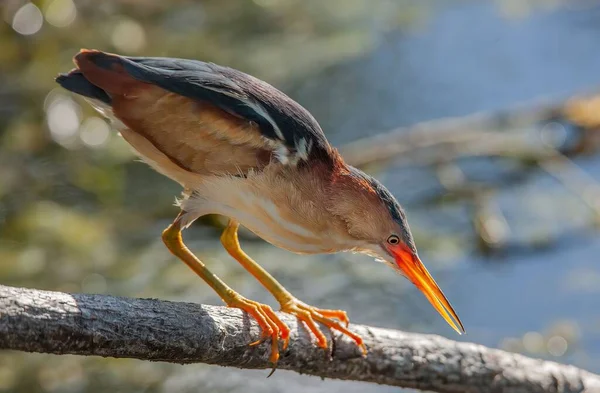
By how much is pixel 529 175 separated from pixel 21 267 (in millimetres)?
2718

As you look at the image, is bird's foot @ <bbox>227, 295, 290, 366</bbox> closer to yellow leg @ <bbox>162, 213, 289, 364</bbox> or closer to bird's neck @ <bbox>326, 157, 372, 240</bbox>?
yellow leg @ <bbox>162, 213, 289, 364</bbox>

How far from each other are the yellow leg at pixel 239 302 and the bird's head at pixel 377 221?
1.15ft

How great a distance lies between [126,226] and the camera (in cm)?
499

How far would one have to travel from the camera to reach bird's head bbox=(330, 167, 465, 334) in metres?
2.81

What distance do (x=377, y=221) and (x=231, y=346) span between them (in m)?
0.58

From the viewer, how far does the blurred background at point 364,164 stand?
4.48 metres

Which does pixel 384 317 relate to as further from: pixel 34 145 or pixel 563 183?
pixel 34 145

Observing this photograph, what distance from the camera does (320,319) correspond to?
2.87m

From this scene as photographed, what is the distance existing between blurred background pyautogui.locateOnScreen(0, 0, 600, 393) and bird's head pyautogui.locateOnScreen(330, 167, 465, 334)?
4.60 ft

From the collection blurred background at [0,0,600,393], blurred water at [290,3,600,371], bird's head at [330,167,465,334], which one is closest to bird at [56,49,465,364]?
bird's head at [330,167,465,334]

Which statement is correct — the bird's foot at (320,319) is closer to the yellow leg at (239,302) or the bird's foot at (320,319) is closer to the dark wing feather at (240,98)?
the yellow leg at (239,302)

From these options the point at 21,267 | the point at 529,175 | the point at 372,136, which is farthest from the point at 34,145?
the point at 529,175

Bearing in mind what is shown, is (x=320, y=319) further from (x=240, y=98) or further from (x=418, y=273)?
(x=240, y=98)

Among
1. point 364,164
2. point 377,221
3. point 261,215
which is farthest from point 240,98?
point 364,164
